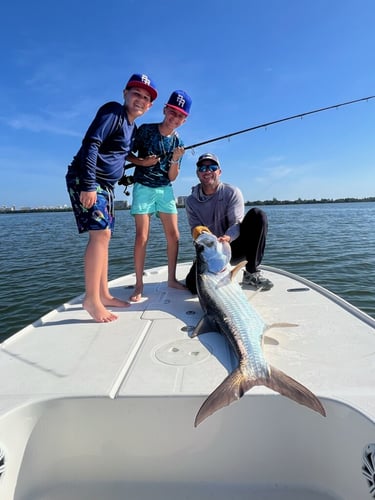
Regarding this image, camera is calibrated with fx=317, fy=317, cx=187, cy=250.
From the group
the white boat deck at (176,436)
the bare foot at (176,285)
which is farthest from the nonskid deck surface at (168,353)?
the bare foot at (176,285)

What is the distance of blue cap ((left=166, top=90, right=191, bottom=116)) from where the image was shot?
3930mm

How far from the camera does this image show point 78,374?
219cm

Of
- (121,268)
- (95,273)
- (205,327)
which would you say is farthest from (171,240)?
(121,268)

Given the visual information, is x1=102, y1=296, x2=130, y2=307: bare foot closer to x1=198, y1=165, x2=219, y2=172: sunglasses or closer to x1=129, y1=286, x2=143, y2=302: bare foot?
x1=129, y1=286, x2=143, y2=302: bare foot

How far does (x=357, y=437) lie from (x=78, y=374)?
1721mm

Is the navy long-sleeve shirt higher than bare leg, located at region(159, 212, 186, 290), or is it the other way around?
the navy long-sleeve shirt

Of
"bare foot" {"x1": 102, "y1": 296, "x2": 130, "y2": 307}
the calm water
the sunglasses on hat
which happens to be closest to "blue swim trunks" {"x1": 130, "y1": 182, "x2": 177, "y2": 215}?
the sunglasses on hat

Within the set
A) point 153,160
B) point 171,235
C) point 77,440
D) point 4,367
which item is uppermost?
point 153,160

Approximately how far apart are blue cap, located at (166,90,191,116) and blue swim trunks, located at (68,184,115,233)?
56.6 inches

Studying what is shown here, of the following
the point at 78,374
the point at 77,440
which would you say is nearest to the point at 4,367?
the point at 78,374

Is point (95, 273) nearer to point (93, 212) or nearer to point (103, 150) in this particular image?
point (93, 212)

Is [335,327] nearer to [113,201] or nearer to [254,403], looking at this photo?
[254,403]

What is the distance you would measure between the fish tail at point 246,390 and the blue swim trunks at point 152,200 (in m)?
2.83

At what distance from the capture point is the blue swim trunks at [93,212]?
3316 millimetres
